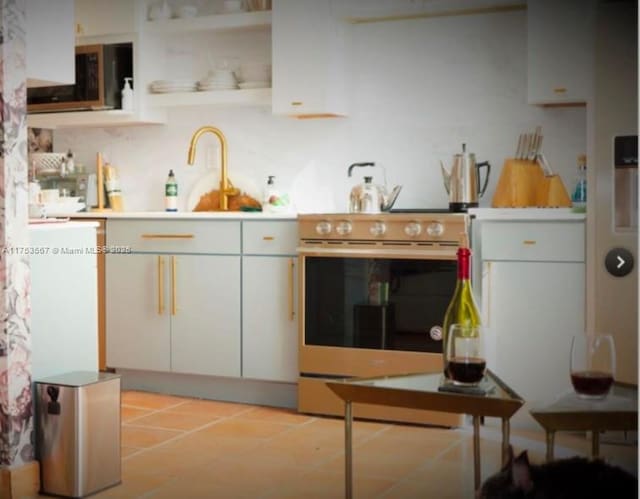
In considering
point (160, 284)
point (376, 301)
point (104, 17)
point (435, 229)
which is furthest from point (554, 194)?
point (104, 17)

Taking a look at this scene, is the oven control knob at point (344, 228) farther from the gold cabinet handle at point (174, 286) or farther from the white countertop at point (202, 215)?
the gold cabinet handle at point (174, 286)

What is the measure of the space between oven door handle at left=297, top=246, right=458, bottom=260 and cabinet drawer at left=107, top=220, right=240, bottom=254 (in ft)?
1.34

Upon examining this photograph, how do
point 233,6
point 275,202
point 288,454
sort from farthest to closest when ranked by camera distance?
1. point 233,6
2. point 275,202
3. point 288,454

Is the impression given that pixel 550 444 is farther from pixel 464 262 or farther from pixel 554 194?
pixel 554 194

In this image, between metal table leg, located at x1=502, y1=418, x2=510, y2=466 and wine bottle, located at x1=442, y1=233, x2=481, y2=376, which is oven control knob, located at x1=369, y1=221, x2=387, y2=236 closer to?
wine bottle, located at x1=442, y1=233, x2=481, y2=376

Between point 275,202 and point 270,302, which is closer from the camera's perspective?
point 270,302

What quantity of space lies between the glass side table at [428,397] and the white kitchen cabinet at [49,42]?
1.67 metres

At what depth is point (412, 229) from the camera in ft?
13.9

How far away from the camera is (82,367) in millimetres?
3570

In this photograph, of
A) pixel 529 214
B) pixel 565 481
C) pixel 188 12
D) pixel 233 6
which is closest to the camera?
pixel 565 481

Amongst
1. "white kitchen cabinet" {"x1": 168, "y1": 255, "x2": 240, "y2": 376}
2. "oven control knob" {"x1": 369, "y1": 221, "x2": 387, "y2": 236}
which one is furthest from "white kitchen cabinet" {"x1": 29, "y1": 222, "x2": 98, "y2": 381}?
"oven control knob" {"x1": 369, "y1": 221, "x2": 387, "y2": 236}

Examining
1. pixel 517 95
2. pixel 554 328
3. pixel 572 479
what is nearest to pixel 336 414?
pixel 554 328

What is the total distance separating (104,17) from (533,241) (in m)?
2.62

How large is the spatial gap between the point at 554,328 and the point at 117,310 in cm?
215
